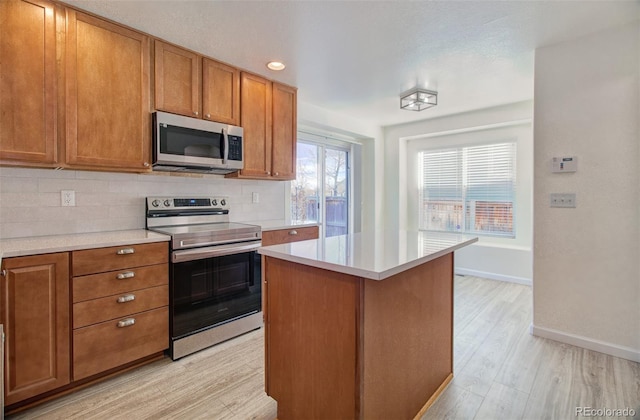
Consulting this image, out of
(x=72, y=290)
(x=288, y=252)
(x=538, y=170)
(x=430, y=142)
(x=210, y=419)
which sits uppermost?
(x=430, y=142)

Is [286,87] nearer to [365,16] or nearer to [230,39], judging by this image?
[230,39]

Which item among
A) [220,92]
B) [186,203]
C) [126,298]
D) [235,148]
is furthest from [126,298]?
[220,92]

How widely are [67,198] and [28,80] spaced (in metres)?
0.80

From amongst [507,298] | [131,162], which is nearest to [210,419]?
[131,162]

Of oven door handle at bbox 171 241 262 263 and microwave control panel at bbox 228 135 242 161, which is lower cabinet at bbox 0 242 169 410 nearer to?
oven door handle at bbox 171 241 262 263

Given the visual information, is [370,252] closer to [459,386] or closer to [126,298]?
[459,386]

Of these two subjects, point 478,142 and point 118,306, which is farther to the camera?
point 478,142

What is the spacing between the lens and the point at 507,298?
3.56 metres

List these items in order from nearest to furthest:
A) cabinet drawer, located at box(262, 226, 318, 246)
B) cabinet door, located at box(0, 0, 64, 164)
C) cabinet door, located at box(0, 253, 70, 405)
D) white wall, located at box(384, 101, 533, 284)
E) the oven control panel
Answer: cabinet door, located at box(0, 253, 70, 405)
cabinet door, located at box(0, 0, 64, 164)
the oven control panel
cabinet drawer, located at box(262, 226, 318, 246)
white wall, located at box(384, 101, 533, 284)

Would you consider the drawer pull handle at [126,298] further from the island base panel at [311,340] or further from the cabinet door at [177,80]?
the cabinet door at [177,80]

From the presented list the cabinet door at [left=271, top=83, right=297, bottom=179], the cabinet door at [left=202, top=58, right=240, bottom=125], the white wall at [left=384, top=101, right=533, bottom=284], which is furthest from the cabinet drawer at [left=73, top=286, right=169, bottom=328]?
the white wall at [left=384, top=101, right=533, bottom=284]

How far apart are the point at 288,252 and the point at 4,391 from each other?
1.66 metres

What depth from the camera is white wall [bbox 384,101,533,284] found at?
161 inches

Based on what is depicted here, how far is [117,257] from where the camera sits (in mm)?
1970
